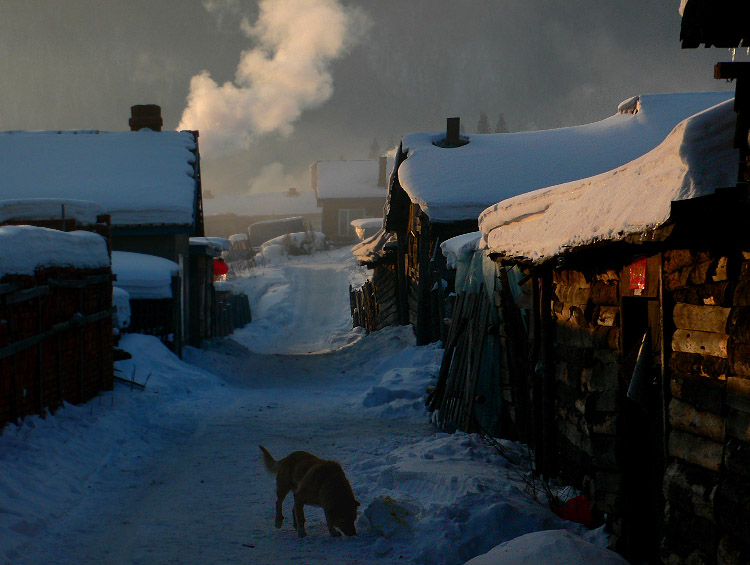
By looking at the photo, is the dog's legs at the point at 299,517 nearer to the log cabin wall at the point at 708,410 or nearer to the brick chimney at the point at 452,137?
the log cabin wall at the point at 708,410

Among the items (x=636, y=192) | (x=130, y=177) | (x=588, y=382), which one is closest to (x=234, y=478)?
(x=588, y=382)

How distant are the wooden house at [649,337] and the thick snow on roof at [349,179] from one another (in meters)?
53.0

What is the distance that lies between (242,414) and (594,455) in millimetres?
7269

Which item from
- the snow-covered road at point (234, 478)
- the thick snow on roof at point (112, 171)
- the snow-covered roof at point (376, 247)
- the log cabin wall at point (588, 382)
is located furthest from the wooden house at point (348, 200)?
the log cabin wall at point (588, 382)

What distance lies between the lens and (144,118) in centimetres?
2491

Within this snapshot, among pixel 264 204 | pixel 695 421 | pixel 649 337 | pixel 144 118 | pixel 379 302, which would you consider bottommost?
pixel 379 302

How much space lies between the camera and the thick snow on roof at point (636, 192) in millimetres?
3582

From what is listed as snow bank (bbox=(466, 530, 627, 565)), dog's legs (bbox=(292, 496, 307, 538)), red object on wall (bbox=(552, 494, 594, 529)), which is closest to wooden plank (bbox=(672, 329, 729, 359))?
snow bank (bbox=(466, 530, 627, 565))

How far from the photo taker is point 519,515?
5.72 metres

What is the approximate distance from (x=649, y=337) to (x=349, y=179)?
196 feet

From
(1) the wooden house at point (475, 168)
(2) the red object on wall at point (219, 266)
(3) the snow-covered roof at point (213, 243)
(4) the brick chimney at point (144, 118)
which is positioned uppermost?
(4) the brick chimney at point (144, 118)

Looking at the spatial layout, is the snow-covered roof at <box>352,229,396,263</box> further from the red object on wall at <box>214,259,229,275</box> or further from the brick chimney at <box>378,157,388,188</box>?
the brick chimney at <box>378,157,388,188</box>

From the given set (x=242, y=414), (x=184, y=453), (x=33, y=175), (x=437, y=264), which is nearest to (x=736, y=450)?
(x=184, y=453)

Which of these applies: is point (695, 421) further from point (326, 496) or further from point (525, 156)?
point (525, 156)
